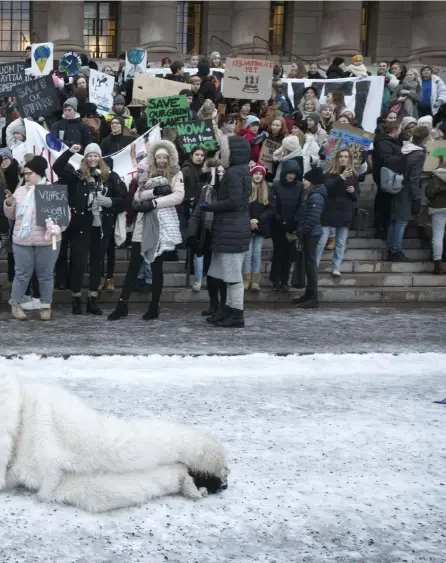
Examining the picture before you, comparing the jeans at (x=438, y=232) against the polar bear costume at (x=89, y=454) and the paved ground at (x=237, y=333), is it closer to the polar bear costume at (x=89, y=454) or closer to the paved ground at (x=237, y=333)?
the paved ground at (x=237, y=333)

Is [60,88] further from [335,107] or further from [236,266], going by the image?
[236,266]

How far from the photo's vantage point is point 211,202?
30.8ft

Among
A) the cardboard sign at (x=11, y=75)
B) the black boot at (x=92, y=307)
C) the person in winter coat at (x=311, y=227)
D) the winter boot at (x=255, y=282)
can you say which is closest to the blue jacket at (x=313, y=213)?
the person in winter coat at (x=311, y=227)

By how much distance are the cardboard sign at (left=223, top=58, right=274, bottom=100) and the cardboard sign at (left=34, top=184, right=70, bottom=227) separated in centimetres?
598

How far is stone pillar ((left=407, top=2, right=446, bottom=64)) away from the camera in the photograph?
30.3 m

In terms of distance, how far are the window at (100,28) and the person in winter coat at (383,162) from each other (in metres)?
21.6

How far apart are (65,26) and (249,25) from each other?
6.07m

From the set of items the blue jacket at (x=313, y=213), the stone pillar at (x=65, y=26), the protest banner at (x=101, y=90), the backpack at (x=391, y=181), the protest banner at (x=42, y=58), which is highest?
the stone pillar at (x=65, y=26)

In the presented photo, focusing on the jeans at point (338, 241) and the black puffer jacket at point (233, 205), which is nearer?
the black puffer jacket at point (233, 205)

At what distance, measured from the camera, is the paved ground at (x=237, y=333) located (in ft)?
27.4

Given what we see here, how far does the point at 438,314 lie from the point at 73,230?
4.41m

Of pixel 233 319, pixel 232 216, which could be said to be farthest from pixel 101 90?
pixel 233 319

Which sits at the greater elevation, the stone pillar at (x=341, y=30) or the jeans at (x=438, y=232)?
the stone pillar at (x=341, y=30)

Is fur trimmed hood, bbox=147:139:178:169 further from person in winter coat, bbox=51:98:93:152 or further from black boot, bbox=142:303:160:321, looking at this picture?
person in winter coat, bbox=51:98:93:152
